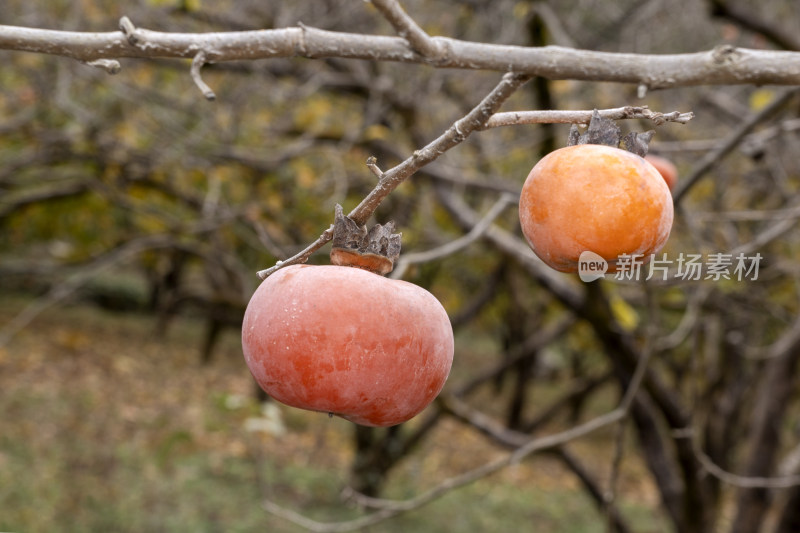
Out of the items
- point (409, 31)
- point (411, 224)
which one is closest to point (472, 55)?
point (409, 31)

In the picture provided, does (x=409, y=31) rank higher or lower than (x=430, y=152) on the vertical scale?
higher

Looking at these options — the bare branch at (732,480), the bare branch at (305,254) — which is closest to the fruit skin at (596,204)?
the bare branch at (305,254)

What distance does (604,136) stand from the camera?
0.85 meters

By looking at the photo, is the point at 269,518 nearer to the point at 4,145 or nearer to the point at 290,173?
the point at 290,173

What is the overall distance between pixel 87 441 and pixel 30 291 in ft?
28.0

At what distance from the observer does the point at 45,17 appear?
5012 mm

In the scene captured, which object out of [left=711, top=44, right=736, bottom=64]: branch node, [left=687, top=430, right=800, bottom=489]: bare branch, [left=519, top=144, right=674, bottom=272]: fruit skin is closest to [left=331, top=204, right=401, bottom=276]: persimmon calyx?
[left=519, top=144, right=674, bottom=272]: fruit skin

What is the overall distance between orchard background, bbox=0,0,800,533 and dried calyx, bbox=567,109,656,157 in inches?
3.1

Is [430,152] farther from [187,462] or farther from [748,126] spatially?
[187,462]

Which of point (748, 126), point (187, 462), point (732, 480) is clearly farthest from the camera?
point (187, 462)

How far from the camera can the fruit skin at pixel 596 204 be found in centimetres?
80


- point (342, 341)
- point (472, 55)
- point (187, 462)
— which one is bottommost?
point (187, 462)

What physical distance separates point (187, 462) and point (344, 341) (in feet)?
20.1

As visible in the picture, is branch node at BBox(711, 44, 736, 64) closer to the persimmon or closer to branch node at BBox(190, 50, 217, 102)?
the persimmon
